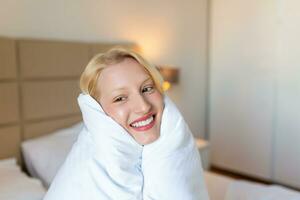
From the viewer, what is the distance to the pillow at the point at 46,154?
2006 mm

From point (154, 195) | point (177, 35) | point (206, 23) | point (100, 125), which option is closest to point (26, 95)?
point (100, 125)

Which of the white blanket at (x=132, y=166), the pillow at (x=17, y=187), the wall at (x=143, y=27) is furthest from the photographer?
the wall at (x=143, y=27)

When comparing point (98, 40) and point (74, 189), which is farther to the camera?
point (98, 40)

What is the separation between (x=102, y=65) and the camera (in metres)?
1.12

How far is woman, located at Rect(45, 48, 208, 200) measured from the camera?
3.43 feet

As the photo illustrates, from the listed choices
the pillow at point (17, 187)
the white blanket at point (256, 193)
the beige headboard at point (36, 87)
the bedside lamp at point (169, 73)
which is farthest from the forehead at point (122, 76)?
the bedside lamp at point (169, 73)

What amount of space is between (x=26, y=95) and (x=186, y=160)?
56.1 inches

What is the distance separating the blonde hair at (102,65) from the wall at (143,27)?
1243 millimetres

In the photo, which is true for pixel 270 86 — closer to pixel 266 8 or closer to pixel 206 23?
pixel 266 8

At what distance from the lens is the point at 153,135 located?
1.09 metres

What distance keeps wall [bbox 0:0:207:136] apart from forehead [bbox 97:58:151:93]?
51.1 inches

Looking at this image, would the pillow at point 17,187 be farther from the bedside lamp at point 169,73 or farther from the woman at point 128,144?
the bedside lamp at point 169,73

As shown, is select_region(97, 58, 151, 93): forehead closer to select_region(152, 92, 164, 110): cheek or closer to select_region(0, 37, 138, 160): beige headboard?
select_region(152, 92, 164, 110): cheek

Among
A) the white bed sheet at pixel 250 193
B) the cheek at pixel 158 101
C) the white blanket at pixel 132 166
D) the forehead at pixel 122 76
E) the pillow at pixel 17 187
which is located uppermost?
the forehead at pixel 122 76
